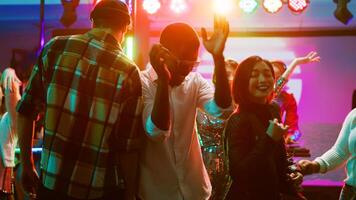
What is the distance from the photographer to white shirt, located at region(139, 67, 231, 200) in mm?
2689

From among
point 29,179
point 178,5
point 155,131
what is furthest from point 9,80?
point 178,5

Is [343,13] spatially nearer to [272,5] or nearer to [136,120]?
[272,5]

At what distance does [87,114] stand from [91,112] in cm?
2

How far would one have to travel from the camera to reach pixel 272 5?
326 inches

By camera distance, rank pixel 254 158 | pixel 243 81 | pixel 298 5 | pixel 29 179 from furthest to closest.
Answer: pixel 298 5 < pixel 243 81 < pixel 254 158 < pixel 29 179

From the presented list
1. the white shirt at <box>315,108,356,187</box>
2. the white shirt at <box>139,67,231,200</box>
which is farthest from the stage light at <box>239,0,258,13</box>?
the white shirt at <box>139,67,231,200</box>

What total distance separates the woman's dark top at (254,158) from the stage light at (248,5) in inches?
220

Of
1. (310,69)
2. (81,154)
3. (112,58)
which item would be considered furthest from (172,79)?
(310,69)

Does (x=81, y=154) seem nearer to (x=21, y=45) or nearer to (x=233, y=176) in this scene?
(x=233, y=176)

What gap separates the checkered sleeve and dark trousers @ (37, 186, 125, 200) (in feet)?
0.70

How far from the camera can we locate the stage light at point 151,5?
8594 millimetres

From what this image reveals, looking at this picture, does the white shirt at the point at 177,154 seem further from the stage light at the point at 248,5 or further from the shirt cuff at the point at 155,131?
the stage light at the point at 248,5

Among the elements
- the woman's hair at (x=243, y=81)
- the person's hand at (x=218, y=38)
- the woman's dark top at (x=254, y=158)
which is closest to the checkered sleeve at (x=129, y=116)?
the person's hand at (x=218, y=38)

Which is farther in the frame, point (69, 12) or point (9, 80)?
point (69, 12)
